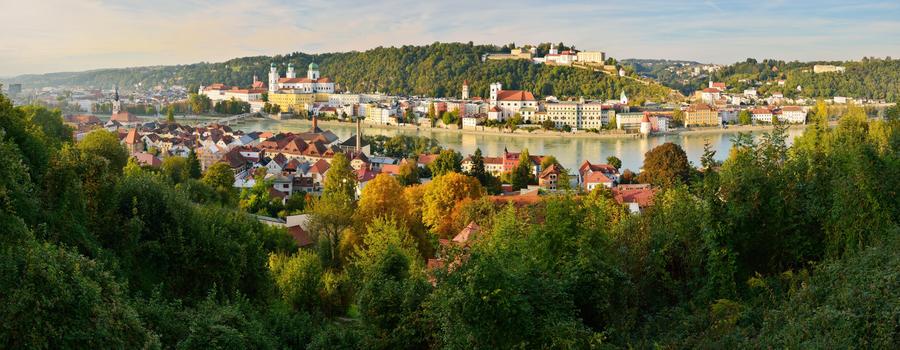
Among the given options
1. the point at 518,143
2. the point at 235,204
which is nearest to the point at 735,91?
the point at 518,143

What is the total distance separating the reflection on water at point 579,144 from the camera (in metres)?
16.9

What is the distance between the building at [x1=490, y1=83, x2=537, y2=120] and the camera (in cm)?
2600

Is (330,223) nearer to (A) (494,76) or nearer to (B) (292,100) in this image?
(B) (292,100)

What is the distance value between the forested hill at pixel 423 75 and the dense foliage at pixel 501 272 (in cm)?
2665

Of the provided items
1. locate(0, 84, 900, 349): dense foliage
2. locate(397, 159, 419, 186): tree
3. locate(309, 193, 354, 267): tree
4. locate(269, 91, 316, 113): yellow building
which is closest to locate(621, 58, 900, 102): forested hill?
locate(269, 91, 316, 113): yellow building

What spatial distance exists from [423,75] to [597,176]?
27.1m

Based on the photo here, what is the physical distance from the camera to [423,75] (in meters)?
37.3

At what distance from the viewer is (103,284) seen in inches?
87.0

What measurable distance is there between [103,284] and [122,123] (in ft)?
70.7

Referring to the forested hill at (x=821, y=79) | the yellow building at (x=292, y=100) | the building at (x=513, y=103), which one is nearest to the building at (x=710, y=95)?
the forested hill at (x=821, y=79)

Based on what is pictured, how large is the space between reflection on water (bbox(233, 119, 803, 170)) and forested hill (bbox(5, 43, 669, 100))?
9.38 m

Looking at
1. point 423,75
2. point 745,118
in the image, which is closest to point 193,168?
point 745,118

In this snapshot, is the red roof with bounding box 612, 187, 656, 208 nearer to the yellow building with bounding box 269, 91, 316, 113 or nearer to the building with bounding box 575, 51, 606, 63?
the yellow building with bounding box 269, 91, 316, 113

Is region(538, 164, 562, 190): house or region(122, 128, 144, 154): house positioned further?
region(122, 128, 144, 154): house
